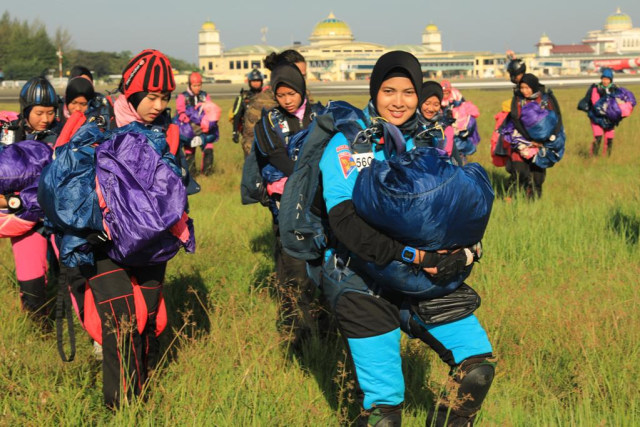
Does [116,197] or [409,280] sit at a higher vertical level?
[116,197]

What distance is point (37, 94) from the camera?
17.1ft

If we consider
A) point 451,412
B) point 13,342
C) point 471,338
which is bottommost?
point 13,342

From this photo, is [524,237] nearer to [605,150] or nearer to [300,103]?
[300,103]

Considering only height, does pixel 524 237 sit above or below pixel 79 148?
below

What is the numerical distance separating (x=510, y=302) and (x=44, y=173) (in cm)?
316

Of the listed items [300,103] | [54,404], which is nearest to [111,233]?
[54,404]

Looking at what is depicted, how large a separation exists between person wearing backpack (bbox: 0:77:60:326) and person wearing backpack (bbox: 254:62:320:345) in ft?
4.99

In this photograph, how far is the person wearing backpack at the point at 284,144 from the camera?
5129 mm

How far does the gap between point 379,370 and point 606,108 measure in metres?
12.7

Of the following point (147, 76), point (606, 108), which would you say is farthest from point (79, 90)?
point (606, 108)

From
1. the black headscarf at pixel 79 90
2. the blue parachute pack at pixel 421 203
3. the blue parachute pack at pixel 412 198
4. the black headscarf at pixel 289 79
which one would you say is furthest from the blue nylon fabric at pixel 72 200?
the black headscarf at pixel 79 90

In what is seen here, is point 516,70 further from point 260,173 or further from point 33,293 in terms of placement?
point 33,293

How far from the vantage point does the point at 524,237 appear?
23.0ft

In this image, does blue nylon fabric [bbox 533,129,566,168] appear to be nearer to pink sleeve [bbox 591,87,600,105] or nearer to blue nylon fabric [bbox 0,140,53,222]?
blue nylon fabric [bbox 0,140,53,222]
